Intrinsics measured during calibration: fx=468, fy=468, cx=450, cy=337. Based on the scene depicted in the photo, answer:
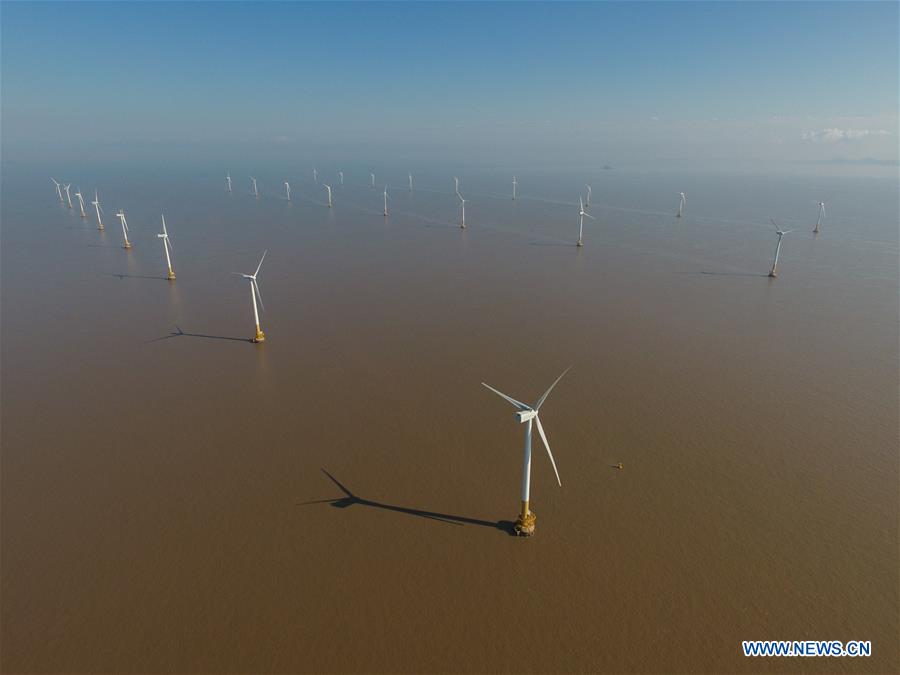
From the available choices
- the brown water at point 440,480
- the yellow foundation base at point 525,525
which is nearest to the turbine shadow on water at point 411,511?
the brown water at point 440,480

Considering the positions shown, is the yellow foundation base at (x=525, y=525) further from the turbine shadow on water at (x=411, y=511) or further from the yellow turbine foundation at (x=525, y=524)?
the turbine shadow on water at (x=411, y=511)

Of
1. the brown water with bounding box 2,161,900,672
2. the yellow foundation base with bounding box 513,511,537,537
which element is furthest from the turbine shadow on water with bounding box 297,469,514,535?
the yellow foundation base with bounding box 513,511,537,537

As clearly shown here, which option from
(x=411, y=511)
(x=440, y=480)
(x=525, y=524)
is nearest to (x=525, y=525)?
(x=525, y=524)

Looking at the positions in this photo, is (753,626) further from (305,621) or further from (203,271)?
(203,271)

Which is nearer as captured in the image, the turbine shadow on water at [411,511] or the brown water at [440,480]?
the brown water at [440,480]

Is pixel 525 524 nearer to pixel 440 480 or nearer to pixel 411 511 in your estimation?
pixel 411 511

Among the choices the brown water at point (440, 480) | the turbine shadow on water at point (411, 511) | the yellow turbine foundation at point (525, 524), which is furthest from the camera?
the turbine shadow on water at point (411, 511)

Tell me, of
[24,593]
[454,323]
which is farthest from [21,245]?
[24,593]

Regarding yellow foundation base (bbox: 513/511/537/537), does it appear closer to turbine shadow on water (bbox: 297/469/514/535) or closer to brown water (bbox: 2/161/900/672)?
turbine shadow on water (bbox: 297/469/514/535)
